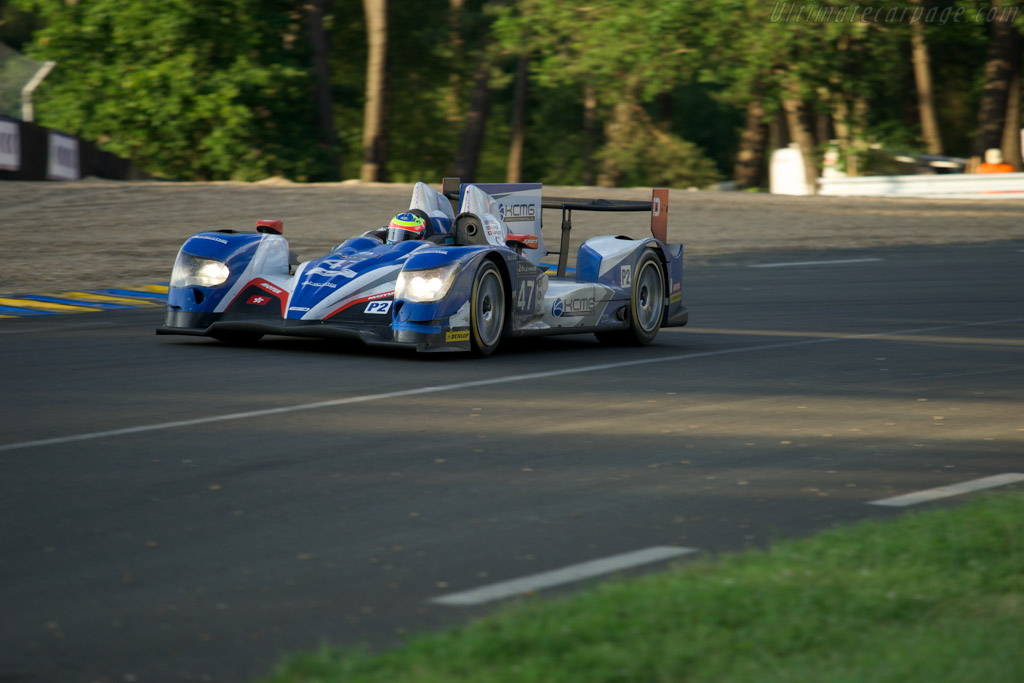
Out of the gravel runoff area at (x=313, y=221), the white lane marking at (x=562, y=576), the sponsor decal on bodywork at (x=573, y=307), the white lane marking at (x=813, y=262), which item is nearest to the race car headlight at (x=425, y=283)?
the sponsor decal on bodywork at (x=573, y=307)

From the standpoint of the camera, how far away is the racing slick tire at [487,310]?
10.5 meters

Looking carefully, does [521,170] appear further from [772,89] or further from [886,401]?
[886,401]

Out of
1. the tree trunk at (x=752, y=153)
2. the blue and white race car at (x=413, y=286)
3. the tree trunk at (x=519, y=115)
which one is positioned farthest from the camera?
the tree trunk at (x=519, y=115)

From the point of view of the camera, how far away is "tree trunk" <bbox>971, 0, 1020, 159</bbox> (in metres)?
38.3

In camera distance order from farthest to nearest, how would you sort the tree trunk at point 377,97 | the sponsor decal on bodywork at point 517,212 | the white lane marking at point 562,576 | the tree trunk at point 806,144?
the tree trunk at point 377,97, the tree trunk at point 806,144, the sponsor decal on bodywork at point 517,212, the white lane marking at point 562,576

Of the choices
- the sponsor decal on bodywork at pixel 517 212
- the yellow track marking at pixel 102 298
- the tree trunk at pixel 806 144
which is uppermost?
→ the tree trunk at pixel 806 144

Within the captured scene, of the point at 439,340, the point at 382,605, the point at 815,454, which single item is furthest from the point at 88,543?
the point at 439,340

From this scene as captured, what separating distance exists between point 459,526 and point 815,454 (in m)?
2.57

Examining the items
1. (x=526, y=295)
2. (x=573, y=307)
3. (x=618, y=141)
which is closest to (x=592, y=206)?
(x=573, y=307)

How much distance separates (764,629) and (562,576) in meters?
0.93

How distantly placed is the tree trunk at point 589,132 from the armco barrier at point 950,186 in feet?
77.6

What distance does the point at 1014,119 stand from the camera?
39.2 m

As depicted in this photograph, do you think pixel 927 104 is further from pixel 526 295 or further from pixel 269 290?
pixel 269 290

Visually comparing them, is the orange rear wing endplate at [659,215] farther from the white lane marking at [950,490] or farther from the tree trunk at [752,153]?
the tree trunk at [752,153]
